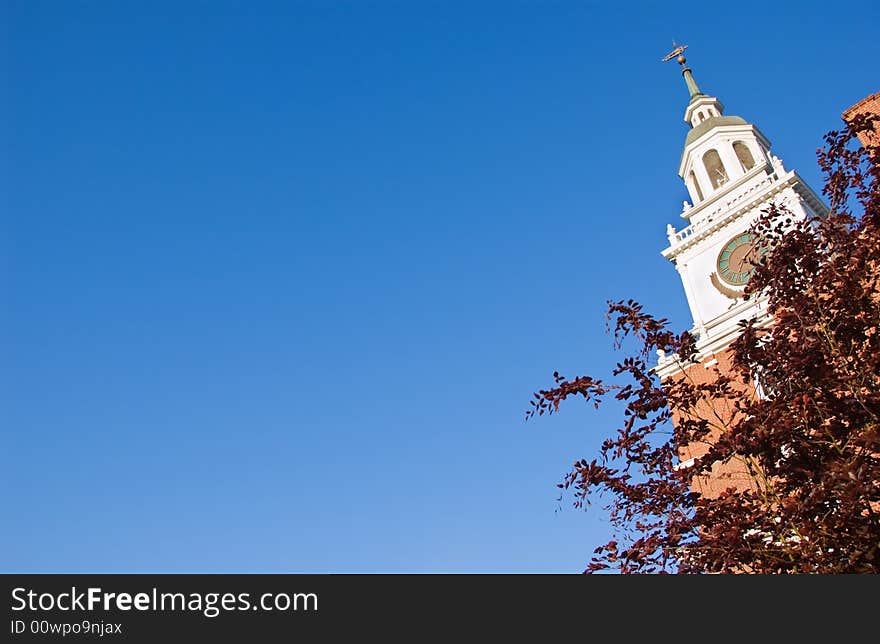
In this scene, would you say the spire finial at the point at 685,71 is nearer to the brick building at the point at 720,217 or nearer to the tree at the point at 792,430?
the brick building at the point at 720,217

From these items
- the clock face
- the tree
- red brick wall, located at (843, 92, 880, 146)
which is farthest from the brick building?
the tree

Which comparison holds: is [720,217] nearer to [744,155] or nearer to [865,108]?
[744,155]

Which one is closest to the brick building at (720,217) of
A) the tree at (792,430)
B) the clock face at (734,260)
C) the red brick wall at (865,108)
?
the clock face at (734,260)

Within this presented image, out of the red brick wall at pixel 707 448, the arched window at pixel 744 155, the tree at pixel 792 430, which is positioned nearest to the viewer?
the tree at pixel 792 430

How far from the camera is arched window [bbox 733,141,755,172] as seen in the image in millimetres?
37938

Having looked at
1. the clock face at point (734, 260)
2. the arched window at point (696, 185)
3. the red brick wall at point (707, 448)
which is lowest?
the red brick wall at point (707, 448)

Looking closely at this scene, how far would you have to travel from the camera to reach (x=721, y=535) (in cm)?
782

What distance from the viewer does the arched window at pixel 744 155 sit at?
37.9 m

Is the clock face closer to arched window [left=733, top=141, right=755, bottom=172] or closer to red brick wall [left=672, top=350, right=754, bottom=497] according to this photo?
red brick wall [left=672, top=350, right=754, bottom=497]

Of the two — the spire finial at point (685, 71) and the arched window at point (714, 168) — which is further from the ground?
the spire finial at point (685, 71)

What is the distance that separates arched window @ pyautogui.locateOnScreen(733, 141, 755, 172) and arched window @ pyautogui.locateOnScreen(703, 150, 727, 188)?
3.36 ft
